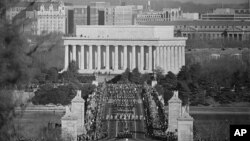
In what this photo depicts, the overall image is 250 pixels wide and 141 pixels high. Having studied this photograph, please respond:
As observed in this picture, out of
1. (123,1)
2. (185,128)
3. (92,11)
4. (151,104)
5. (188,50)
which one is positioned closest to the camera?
(185,128)

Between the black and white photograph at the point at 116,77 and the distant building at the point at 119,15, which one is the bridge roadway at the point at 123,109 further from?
the distant building at the point at 119,15

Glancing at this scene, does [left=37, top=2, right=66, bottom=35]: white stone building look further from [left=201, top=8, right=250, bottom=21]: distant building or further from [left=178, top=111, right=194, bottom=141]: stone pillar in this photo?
[left=178, top=111, right=194, bottom=141]: stone pillar

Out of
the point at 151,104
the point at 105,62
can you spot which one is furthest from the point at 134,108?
the point at 105,62

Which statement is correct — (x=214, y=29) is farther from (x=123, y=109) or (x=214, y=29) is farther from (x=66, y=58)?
(x=123, y=109)

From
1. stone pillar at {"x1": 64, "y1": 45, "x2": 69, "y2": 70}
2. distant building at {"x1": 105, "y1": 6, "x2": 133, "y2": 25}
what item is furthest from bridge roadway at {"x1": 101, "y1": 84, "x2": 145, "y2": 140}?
distant building at {"x1": 105, "y1": 6, "x2": 133, "y2": 25}

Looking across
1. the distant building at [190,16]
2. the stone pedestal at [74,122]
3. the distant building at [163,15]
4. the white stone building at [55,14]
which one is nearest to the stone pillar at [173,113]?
the stone pedestal at [74,122]

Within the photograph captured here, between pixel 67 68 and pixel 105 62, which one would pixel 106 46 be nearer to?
pixel 105 62
